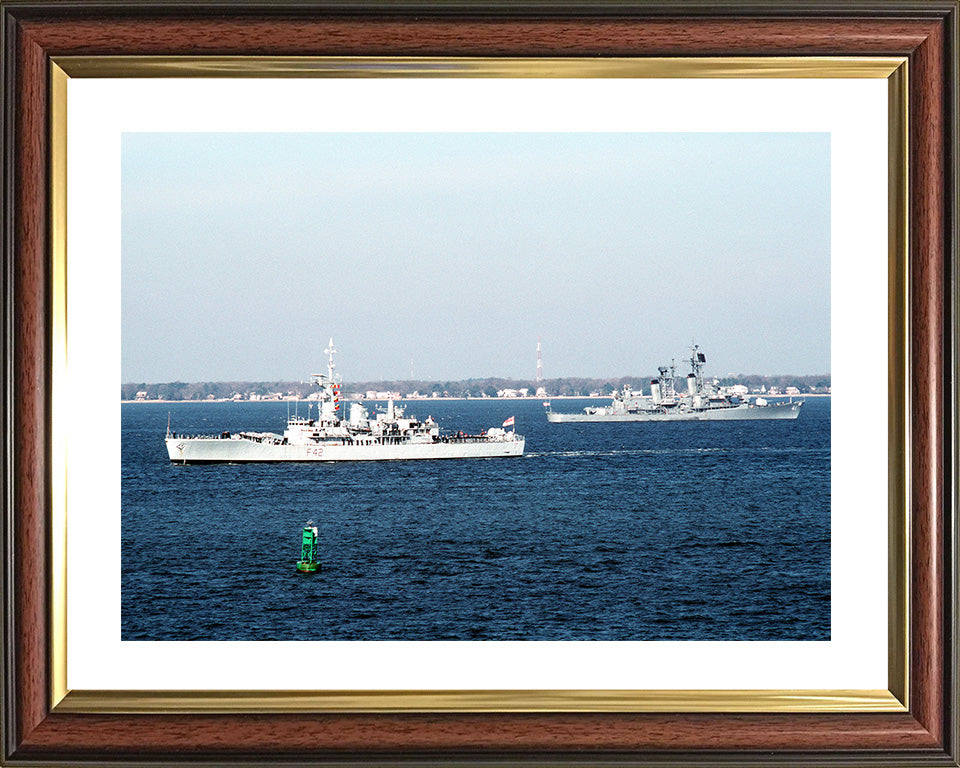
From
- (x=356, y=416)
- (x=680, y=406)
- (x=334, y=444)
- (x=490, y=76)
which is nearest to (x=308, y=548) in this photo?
(x=334, y=444)

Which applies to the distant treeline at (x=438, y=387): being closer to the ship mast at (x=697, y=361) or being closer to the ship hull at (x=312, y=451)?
the ship mast at (x=697, y=361)

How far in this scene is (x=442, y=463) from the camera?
23.9m

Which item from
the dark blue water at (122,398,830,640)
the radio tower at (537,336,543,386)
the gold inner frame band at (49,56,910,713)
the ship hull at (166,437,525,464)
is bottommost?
the dark blue water at (122,398,830,640)

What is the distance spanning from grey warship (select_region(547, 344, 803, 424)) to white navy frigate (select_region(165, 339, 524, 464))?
5379 millimetres

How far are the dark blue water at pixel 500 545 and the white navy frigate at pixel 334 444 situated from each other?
452 millimetres

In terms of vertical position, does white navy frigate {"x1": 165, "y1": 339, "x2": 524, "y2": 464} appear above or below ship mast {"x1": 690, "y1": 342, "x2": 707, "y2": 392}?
below

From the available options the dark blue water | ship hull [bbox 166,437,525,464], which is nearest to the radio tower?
the dark blue water

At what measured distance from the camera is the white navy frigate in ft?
→ 72.0

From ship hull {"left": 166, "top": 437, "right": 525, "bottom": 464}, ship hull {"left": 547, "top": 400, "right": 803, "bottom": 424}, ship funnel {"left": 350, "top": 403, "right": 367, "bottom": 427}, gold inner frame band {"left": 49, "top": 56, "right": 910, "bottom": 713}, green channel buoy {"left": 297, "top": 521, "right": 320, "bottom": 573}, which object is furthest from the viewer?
ship hull {"left": 547, "top": 400, "right": 803, "bottom": 424}

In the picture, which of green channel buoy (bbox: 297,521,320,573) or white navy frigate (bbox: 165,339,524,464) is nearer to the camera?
green channel buoy (bbox: 297,521,320,573)

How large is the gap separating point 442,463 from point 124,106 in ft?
75.5

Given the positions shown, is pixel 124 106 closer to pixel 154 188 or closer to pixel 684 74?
pixel 684 74

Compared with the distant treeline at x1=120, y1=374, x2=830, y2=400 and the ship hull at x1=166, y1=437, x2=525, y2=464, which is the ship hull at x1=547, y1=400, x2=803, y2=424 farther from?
the ship hull at x1=166, y1=437, x2=525, y2=464

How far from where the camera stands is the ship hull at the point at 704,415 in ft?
90.4
